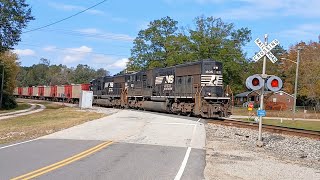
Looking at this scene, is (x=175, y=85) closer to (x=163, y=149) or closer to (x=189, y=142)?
(x=189, y=142)

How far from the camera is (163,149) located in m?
13.5

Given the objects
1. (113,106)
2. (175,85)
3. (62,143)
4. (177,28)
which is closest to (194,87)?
(175,85)

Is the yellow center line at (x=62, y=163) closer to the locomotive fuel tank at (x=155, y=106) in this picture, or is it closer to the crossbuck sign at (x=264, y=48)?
the crossbuck sign at (x=264, y=48)

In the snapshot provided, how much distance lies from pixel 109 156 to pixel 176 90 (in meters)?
20.7

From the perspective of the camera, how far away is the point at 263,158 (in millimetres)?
12578

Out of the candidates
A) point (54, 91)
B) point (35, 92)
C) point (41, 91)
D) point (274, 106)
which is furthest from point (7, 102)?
point (274, 106)

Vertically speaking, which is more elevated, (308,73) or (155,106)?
(308,73)

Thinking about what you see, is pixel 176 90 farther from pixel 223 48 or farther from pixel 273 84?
pixel 223 48

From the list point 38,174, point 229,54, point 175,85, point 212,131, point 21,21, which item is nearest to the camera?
point 38,174

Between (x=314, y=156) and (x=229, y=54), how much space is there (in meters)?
58.5

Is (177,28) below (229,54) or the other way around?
the other way around

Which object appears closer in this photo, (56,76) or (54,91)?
(54,91)

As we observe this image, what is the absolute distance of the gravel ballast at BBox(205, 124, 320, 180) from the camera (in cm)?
984

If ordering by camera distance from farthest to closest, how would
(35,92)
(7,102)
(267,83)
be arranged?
(35,92)
(7,102)
(267,83)
